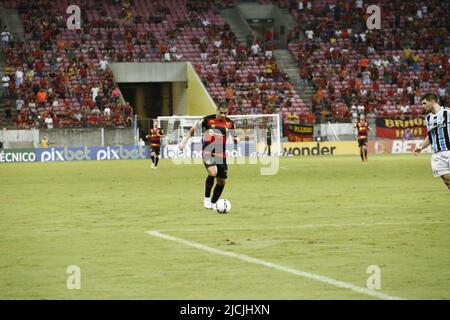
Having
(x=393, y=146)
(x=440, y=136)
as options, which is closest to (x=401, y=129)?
(x=393, y=146)

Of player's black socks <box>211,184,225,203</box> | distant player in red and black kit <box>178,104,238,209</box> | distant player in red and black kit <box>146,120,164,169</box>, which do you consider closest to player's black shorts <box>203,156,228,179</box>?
distant player in red and black kit <box>178,104,238,209</box>

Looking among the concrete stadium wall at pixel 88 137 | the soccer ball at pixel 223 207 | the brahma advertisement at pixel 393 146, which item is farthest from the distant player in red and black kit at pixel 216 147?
the brahma advertisement at pixel 393 146

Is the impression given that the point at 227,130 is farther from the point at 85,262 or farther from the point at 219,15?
the point at 219,15

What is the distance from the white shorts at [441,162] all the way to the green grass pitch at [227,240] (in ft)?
2.85

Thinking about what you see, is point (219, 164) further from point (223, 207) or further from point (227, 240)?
point (227, 240)

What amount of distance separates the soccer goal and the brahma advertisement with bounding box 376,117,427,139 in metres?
6.87

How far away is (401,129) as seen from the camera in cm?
5719

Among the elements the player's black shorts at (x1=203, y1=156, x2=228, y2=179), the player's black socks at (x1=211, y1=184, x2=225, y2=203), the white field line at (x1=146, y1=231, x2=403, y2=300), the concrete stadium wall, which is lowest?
the white field line at (x1=146, y1=231, x2=403, y2=300)

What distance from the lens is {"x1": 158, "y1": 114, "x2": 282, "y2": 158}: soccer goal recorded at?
52688 mm

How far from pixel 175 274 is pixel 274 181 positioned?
18.9 meters

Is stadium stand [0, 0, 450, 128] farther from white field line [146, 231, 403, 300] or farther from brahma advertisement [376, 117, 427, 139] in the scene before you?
white field line [146, 231, 403, 300]

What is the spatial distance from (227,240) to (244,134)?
39727 mm

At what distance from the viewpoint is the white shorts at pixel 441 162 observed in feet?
54.7
